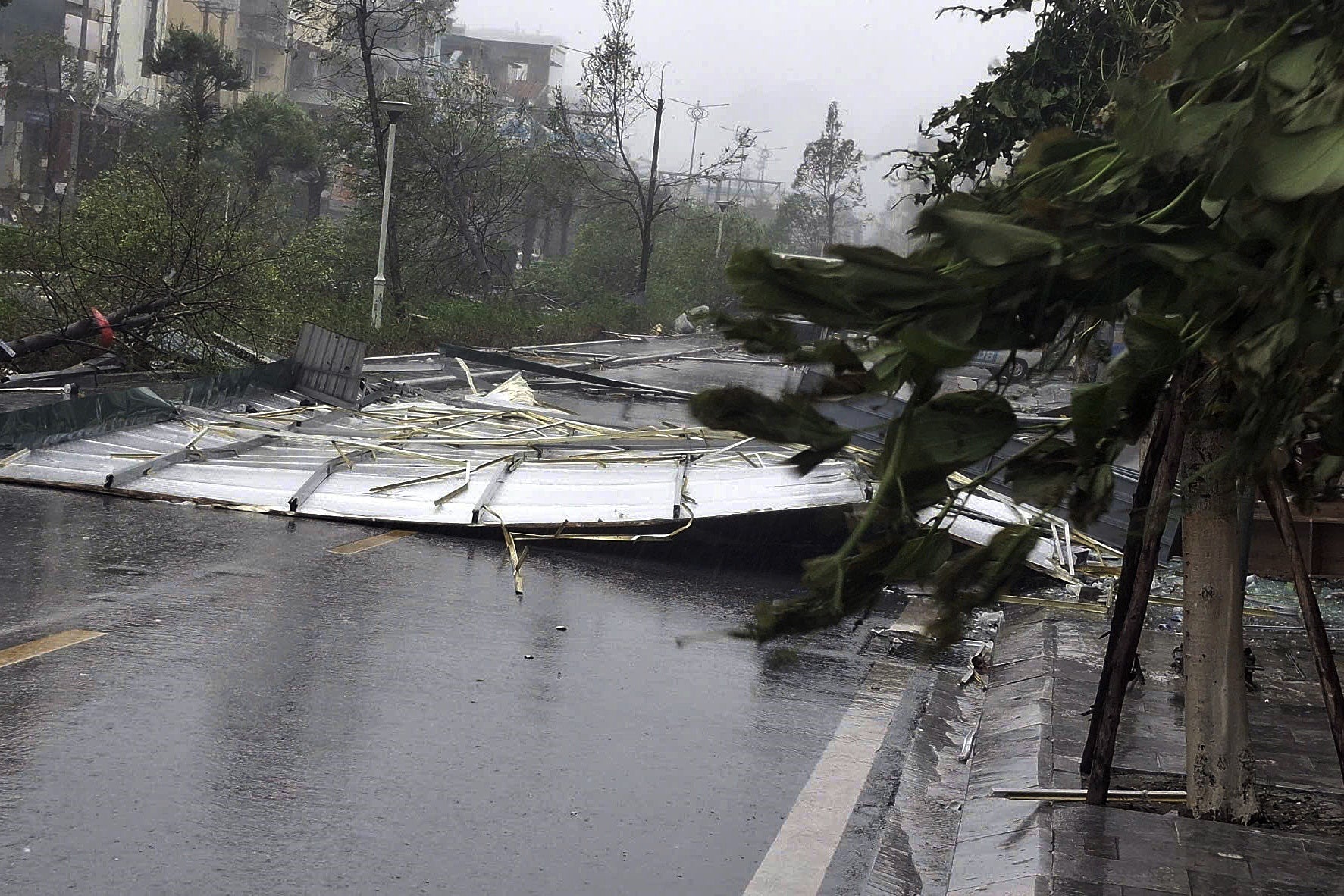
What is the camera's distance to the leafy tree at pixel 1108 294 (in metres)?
2.19

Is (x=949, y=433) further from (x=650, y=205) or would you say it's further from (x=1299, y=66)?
(x=650, y=205)

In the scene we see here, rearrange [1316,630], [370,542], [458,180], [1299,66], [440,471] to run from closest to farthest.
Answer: [1299,66], [1316,630], [370,542], [440,471], [458,180]

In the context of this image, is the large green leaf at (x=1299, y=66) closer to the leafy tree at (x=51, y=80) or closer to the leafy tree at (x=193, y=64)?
the leafy tree at (x=193, y=64)

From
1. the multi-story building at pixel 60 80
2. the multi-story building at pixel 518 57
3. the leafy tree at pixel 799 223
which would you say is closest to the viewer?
the multi-story building at pixel 60 80

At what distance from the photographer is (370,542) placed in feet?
32.9

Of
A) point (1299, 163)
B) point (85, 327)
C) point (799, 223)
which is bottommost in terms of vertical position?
point (85, 327)

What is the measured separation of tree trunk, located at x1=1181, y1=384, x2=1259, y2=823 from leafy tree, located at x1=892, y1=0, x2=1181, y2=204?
5179 mm

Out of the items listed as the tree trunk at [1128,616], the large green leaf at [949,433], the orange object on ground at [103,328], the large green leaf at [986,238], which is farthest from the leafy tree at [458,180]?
the large green leaf at [986,238]

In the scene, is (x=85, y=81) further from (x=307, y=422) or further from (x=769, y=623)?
(x=769, y=623)

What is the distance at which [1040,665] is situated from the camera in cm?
748

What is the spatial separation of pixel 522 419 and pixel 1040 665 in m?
7.65

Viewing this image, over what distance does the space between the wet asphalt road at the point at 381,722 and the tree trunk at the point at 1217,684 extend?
4.14ft

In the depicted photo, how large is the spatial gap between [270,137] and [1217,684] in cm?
5171

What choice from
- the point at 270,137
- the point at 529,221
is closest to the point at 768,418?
the point at 270,137
